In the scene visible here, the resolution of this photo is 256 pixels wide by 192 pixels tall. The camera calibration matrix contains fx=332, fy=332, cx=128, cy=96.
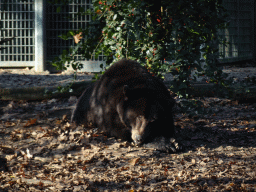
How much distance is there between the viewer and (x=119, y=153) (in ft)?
12.2

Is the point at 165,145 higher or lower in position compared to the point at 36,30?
lower

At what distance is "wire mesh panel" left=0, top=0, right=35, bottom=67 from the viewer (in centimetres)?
1136

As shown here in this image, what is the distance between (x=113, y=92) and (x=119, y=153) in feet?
3.09

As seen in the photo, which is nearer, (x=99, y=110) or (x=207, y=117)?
(x=99, y=110)

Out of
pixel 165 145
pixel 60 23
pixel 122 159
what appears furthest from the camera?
pixel 60 23

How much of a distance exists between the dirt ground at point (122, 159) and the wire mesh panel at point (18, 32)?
650 centimetres

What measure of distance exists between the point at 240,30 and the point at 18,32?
867 cm

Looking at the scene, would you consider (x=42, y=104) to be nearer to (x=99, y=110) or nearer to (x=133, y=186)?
(x=99, y=110)

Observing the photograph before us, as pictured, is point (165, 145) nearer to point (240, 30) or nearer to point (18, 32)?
point (18, 32)

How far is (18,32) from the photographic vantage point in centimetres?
1154

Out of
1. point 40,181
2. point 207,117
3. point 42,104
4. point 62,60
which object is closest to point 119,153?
point 40,181

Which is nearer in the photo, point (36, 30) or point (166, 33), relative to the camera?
point (166, 33)

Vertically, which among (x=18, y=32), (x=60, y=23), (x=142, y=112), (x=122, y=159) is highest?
(x=60, y=23)

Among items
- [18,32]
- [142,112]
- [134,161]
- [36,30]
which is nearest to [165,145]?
[142,112]
